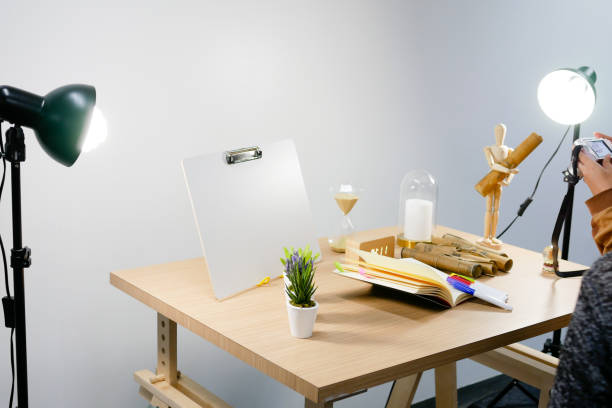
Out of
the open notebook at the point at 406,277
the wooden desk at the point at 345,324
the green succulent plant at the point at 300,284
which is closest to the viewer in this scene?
the wooden desk at the point at 345,324

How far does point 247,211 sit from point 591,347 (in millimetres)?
853

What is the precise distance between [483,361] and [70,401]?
1150mm

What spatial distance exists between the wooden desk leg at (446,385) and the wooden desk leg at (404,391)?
10 cm

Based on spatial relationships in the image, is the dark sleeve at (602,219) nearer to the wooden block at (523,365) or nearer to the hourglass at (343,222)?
the wooden block at (523,365)

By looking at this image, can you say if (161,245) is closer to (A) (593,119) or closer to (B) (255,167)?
(B) (255,167)

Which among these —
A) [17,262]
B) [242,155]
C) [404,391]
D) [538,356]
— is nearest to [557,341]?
[538,356]

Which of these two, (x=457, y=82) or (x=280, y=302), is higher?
(x=457, y=82)

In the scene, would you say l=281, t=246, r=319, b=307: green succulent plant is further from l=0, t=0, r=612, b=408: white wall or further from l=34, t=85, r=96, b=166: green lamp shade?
l=0, t=0, r=612, b=408: white wall

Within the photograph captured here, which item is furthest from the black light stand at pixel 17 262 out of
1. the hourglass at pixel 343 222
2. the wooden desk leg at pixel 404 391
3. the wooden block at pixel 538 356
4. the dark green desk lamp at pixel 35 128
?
the wooden block at pixel 538 356

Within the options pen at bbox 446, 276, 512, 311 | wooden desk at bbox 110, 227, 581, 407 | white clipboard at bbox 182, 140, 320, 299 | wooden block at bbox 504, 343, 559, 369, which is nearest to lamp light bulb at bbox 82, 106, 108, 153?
white clipboard at bbox 182, 140, 320, 299

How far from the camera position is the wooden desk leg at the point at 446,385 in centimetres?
186

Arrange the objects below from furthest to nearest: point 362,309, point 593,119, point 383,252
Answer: point 593,119 → point 383,252 → point 362,309

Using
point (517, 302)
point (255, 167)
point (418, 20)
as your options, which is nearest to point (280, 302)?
point (255, 167)

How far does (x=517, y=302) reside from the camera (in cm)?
141
